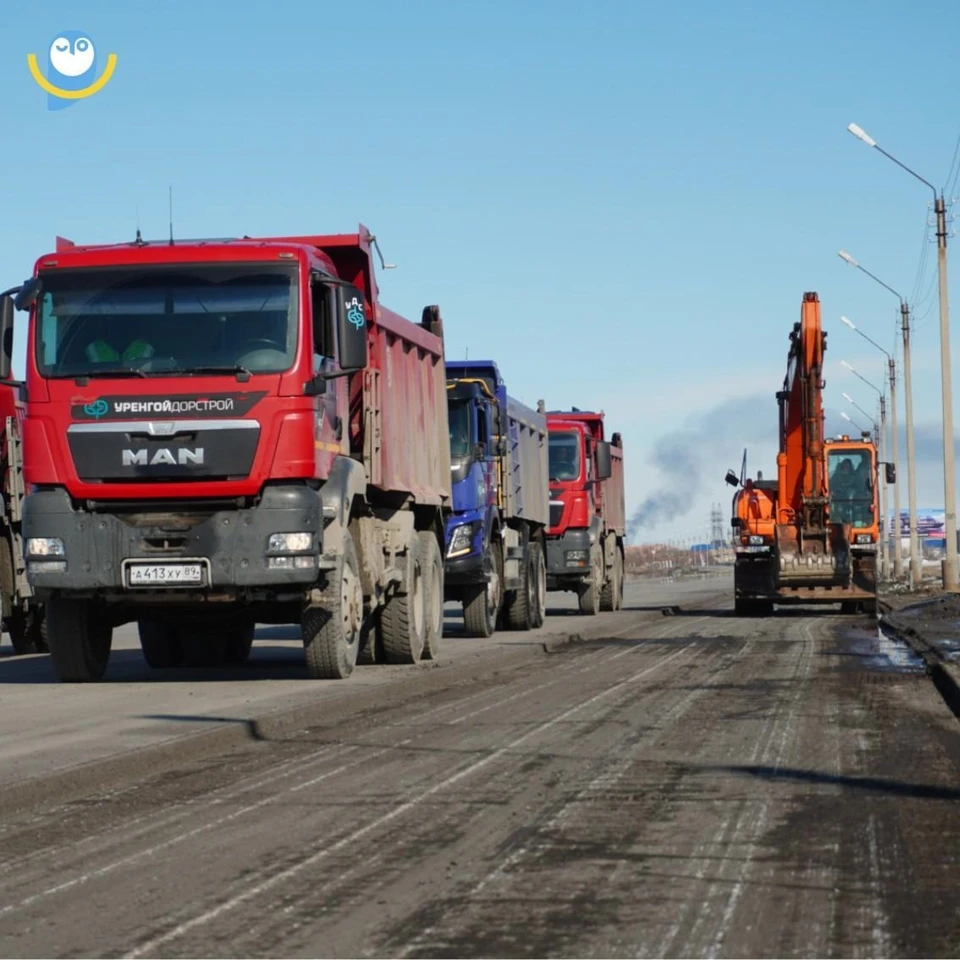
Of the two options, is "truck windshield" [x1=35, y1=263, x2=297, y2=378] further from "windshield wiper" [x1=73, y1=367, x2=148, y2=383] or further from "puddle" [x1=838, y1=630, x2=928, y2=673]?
"puddle" [x1=838, y1=630, x2=928, y2=673]

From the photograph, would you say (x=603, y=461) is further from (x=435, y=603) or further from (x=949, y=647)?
(x=949, y=647)

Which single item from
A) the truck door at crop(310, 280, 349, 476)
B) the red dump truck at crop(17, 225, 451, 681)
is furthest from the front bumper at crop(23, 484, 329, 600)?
the truck door at crop(310, 280, 349, 476)

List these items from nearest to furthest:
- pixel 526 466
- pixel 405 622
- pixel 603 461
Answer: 1. pixel 405 622
2. pixel 526 466
3. pixel 603 461

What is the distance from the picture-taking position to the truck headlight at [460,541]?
23109mm

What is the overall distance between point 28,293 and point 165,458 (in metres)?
1.88

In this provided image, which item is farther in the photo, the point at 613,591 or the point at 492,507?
the point at 613,591

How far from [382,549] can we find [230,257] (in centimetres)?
377

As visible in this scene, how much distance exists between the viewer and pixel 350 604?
16.0 metres

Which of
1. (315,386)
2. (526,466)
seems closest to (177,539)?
(315,386)

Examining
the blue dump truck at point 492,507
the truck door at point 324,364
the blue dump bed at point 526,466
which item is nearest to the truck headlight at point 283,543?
the truck door at point 324,364

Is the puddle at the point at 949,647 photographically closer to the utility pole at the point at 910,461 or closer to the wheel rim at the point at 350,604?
the wheel rim at the point at 350,604

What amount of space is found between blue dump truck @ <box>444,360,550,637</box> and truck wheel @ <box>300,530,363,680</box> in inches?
213

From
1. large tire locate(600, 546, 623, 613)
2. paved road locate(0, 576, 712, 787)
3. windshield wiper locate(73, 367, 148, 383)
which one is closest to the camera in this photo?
paved road locate(0, 576, 712, 787)

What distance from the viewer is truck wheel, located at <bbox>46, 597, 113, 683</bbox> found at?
15.7 m
